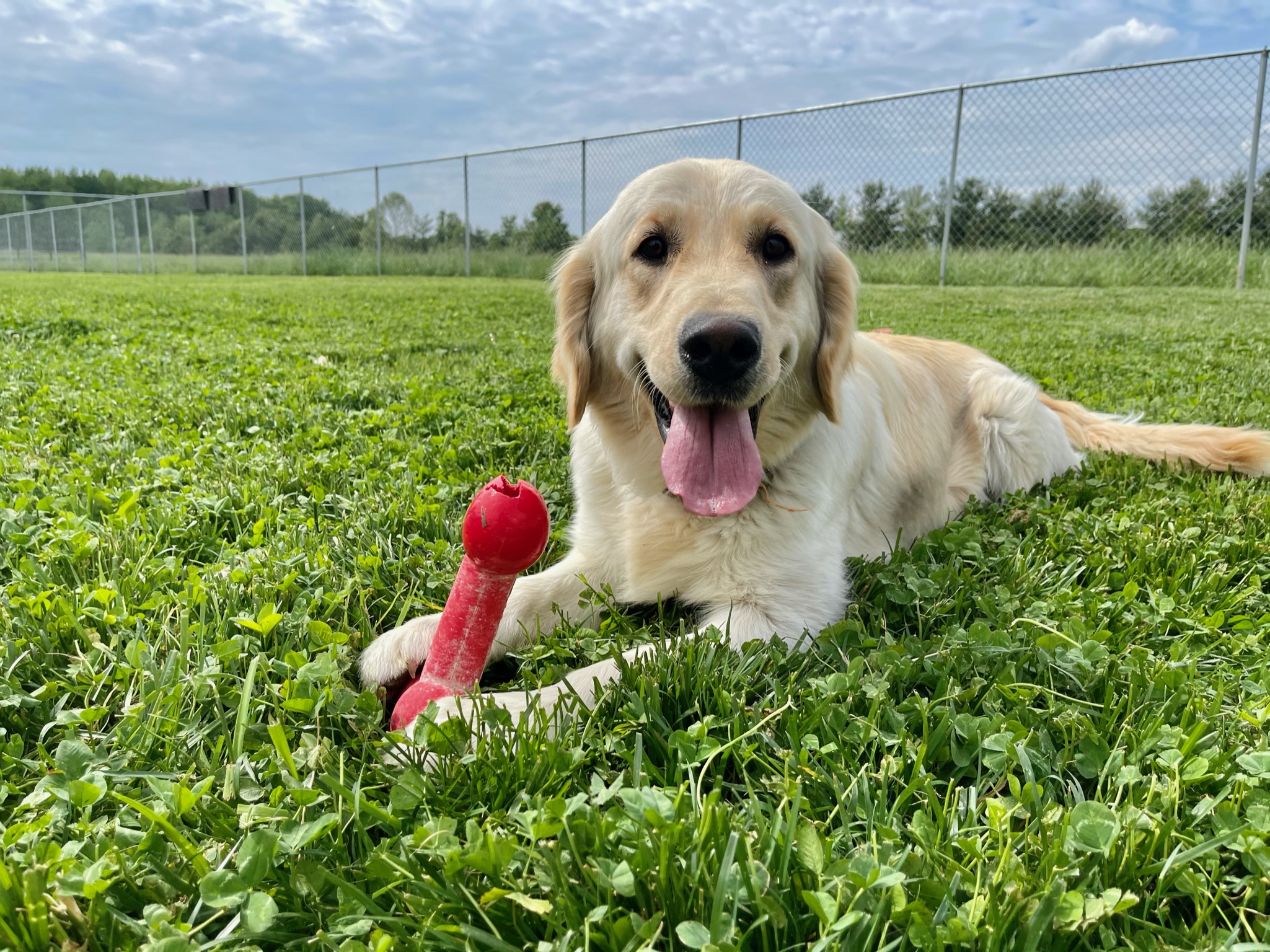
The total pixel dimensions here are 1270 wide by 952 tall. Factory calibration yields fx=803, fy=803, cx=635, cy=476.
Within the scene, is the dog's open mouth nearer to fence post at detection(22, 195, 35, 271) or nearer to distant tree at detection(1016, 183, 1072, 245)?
distant tree at detection(1016, 183, 1072, 245)

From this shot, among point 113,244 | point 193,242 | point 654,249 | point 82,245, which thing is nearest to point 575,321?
point 654,249

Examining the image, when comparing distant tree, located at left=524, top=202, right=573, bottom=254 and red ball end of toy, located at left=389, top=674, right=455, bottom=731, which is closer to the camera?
red ball end of toy, located at left=389, top=674, right=455, bottom=731

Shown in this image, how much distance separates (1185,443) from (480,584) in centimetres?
344

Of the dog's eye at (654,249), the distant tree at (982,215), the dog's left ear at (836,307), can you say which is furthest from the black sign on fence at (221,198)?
the dog's left ear at (836,307)

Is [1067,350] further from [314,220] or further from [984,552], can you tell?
[314,220]

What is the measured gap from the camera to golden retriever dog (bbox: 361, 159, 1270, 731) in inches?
89.0

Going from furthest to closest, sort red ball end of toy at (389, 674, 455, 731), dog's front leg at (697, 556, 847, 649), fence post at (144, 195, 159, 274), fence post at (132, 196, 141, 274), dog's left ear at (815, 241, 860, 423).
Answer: fence post at (132, 196, 141, 274)
fence post at (144, 195, 159, 274)
dog's left ear at (815, 241, 860, 423)
dog's front leg at (697, 556, 847, 649)
red ball end of toy at (389, 674, 455, 731)

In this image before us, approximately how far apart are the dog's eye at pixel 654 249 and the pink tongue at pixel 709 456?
0.55 meters

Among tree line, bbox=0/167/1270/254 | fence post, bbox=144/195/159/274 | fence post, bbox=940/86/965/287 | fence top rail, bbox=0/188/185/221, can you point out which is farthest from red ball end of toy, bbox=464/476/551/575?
fence post, bbox=144/195/159/274

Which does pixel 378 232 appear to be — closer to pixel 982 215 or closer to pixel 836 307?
pixel 982 215

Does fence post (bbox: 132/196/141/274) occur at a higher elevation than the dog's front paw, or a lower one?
higher

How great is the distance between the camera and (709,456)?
241 cm

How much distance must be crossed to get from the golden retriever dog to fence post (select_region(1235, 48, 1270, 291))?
13.3m

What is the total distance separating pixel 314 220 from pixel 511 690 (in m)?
27.5
